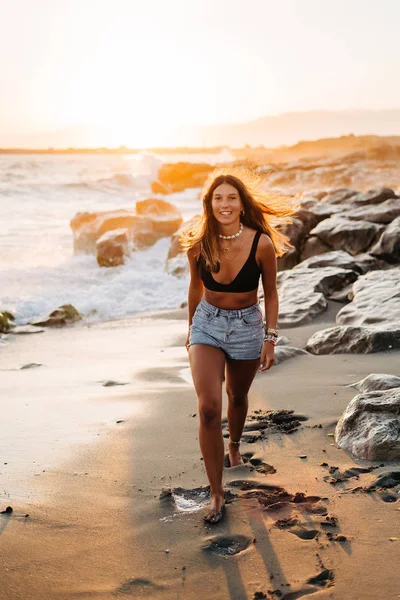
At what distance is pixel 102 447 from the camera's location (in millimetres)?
4680

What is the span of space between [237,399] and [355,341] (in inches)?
117

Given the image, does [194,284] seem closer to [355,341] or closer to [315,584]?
[315,584]

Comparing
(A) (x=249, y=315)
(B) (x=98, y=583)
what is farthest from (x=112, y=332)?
(B) (x=98, y=583)

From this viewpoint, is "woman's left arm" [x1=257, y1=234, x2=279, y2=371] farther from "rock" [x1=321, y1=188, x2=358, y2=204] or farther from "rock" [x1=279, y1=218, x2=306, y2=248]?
"rock" [x1=321, y1=188, x2=358, y2=204]

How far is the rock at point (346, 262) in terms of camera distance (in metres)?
11.2

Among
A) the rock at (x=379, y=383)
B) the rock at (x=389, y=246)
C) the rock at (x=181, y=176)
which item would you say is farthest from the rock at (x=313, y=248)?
the rock at (x=181, y=176)

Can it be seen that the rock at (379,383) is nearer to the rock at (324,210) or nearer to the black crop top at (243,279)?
the black crop top at (243,279)

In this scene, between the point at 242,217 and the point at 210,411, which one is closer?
the point at 210,411

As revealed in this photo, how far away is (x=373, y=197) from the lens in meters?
17.1

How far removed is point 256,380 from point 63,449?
2110 millimetres

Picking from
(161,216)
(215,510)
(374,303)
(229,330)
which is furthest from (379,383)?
(161,216)

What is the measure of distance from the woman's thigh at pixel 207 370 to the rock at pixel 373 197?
44.2 ft

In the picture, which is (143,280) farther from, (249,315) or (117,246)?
(249,315)

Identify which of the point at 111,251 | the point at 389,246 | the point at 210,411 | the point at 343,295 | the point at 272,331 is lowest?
the point at 111,251
